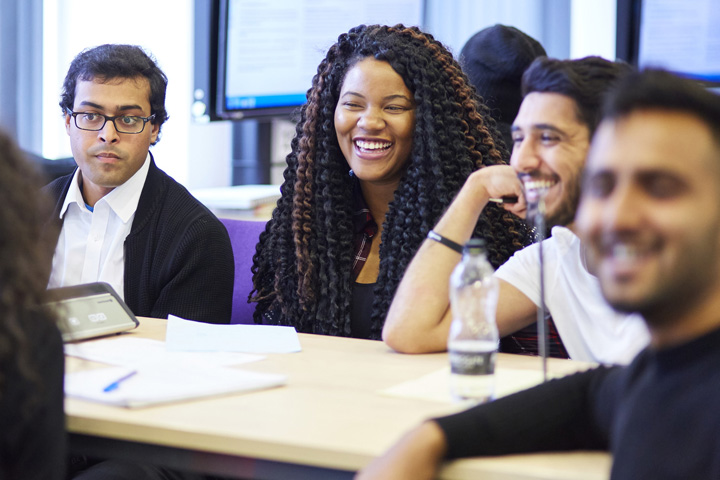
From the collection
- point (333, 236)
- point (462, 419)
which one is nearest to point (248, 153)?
point (333, 236)

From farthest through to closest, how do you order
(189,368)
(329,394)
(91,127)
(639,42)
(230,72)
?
1. (230,72)
2. (639,42)
3. (91,127)
4. (189,368)
5. (329,394)

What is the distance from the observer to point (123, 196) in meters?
2.21

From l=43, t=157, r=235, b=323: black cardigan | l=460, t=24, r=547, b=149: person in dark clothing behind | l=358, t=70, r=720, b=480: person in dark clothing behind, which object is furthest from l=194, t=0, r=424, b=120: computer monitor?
l=358, t=70, r=720, b=480: person in dark clothing behind

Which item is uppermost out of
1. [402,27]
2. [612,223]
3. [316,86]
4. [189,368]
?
[402,27]

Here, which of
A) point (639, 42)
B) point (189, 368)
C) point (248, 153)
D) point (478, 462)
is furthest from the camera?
point (248, 153)

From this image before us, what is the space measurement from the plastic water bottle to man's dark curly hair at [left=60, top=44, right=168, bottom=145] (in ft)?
4.14

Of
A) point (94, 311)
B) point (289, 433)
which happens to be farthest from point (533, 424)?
point (94, 311)

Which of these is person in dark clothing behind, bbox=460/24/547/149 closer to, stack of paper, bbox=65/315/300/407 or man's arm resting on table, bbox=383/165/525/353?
man's arm resting on table, bbox=383/165/525/353

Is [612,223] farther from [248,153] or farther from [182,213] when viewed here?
[248,153]

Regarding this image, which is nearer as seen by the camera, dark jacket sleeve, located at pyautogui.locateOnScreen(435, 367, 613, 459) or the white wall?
dark jacket sleeve, located at pyautogui.locateOnScreen(435, 367, 613, 459)

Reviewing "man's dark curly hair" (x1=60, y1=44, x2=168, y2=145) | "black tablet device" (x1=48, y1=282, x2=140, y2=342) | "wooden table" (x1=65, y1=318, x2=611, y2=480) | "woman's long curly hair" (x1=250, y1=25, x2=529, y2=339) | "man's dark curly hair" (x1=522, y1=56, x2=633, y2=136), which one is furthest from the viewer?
"man's dark curly hair" (x1=60, y1=44, x2=168, y2=145)

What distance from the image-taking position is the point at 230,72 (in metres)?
3.50

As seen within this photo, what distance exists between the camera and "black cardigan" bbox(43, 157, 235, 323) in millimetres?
2098

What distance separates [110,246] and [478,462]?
1.44m
